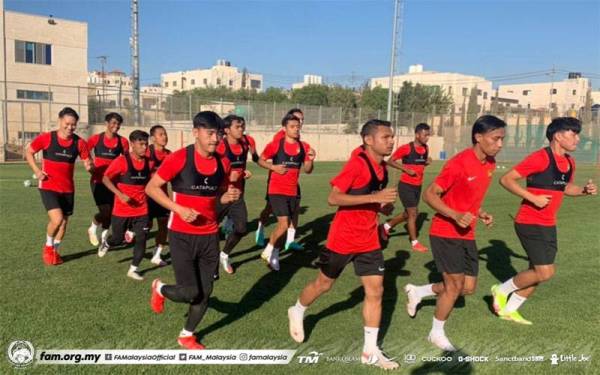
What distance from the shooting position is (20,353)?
448cm

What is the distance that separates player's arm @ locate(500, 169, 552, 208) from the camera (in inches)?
210

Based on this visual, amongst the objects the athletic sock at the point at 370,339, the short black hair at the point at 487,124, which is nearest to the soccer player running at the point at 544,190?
the short black hair at the point at 487,124

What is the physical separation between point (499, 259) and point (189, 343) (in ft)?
20.8

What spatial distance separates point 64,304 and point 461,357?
183 inches

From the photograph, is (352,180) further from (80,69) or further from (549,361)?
(80,69)

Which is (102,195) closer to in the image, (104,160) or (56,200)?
(104,160)

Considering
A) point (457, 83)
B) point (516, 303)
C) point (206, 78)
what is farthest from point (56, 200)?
point (206, 78)

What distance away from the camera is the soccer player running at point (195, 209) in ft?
15.0

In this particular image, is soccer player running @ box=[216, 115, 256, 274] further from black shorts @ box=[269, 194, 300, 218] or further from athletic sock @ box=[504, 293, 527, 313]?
athletic sock @ box=[504, 293, 527, 313]

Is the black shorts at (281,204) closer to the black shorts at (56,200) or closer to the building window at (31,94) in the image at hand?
the black shorts at (56,200)

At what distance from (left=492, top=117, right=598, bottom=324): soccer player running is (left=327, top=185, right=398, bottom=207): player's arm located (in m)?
2.15

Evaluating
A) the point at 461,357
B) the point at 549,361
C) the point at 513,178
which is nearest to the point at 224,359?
the point at 461,357

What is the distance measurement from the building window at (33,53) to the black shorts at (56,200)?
42.2 metres

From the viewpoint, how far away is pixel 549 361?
478 centimetres
